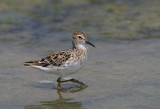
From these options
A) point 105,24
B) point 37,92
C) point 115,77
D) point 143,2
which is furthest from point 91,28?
point 37,92

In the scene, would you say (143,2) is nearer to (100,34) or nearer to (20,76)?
(100,34)

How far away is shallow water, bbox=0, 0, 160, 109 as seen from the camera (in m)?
8.73

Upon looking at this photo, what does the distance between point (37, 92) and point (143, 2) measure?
11.7 meters

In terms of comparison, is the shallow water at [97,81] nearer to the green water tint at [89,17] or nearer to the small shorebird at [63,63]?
the small shorebird at [63,63]

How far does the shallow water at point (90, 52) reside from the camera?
28.6ft

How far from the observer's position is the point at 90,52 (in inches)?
525

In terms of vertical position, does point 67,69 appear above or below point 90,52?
below

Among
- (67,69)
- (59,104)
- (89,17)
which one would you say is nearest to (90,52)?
(67,69)

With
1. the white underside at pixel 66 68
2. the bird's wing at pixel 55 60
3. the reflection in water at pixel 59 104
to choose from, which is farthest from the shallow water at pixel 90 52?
the bird's wing at pixel 55 60

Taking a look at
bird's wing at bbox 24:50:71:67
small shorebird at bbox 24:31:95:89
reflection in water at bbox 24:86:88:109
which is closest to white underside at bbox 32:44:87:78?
small shorebird at bbox 24:31:95:89

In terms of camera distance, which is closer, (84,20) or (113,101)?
(113,101)

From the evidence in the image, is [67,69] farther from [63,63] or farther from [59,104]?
[59,104]

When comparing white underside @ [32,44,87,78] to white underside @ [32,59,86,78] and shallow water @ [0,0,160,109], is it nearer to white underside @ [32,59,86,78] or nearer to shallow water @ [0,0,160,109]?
white underside @ [32,59,86,78]

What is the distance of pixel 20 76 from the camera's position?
34.8ft
